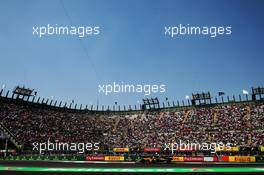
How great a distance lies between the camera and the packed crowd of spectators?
3002 inches

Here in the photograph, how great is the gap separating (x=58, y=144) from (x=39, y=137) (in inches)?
189

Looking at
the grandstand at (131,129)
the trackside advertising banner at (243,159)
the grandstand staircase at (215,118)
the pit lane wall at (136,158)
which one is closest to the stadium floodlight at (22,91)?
the grandstand at (131,129)

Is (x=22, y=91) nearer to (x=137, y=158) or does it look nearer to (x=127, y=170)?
(x=137, y=158)

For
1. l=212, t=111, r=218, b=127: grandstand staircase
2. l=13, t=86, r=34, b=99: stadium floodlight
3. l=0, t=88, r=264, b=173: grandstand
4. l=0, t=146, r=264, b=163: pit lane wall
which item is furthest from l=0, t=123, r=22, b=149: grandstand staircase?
l=212, t=111, r=218, b=127: grandstand staircase

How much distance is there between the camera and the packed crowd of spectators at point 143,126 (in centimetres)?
7625

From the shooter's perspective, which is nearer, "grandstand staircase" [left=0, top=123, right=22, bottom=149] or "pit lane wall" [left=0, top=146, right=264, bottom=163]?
"pit lane wall" [left=0, top=146, right=264, bottom=163]

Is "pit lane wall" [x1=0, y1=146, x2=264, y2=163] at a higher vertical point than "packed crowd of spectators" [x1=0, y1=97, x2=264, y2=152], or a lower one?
lower

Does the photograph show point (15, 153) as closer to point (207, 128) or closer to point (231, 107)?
point (207, 128)

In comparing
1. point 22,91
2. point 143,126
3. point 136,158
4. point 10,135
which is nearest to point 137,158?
point 136,158

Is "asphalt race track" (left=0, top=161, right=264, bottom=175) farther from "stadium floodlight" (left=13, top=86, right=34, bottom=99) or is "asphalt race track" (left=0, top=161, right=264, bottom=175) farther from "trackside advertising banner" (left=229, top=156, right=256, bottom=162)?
"stadium floodlight" (left=13, top=86, right=34, bottom=99)

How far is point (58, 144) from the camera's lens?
76.8 meters

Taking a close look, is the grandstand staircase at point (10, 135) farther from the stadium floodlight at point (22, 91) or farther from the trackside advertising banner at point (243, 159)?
the trackside advertising banner at point (243, 159)

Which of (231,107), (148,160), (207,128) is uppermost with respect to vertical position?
(231,107)

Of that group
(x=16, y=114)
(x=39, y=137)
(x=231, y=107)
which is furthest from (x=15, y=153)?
(x=231, y=107)
